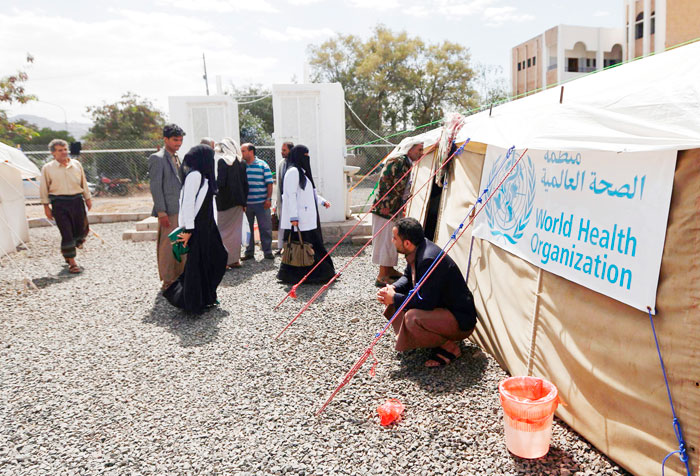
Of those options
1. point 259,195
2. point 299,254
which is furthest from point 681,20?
point 299,254

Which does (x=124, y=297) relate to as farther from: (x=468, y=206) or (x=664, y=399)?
(x=664, y=399)

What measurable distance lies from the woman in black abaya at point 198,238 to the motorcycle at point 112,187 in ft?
39.1

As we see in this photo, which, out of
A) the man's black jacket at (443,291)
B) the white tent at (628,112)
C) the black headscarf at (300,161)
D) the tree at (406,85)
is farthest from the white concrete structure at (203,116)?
the tree at (406,85)

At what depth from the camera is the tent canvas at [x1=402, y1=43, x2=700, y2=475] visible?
84.1 inches

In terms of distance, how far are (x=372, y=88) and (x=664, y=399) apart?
2489 cm

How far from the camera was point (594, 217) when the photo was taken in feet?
8.88

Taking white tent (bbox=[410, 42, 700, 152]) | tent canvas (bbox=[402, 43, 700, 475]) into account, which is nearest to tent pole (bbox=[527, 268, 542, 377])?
tent canvas (bbox=[402, 43, 700, 475])

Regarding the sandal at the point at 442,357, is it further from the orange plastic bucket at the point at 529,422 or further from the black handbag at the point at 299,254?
the black handbag at the point at 299,254

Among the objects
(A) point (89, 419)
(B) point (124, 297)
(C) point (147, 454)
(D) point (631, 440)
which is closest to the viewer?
(D) point (631, 440)

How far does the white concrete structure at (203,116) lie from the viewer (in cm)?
905

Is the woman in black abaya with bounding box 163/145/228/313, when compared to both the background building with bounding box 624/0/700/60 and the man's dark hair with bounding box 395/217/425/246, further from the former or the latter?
the background building with bounding box 624/0/700/60

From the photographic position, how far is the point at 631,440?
7.75ft

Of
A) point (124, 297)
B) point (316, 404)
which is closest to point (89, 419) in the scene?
point (316, 404)

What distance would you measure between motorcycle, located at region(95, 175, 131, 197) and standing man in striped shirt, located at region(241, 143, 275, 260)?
32.8 feet
